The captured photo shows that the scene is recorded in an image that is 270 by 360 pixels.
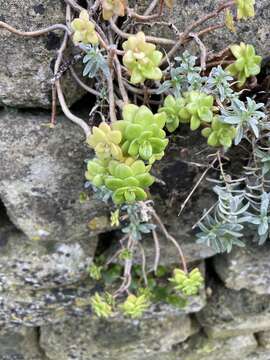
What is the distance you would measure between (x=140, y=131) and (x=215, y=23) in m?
0.37

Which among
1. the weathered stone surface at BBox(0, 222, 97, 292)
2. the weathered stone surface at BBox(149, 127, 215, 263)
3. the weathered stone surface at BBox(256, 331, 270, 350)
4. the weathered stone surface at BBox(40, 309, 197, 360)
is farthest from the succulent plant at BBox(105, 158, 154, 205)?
the weathered stone surface at BBox(256, 331, 270, 350)

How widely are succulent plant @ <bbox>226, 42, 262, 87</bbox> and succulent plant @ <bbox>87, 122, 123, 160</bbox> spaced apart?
308mm

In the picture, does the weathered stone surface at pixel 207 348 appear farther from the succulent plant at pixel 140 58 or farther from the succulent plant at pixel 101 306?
the succulent plant at pixel 140 58

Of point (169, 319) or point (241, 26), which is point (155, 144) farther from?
point (169, 319)

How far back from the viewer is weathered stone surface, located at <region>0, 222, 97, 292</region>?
4.50 ft

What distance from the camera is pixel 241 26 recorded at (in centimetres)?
105

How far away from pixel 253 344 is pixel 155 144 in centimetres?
119

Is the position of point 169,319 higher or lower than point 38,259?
lower

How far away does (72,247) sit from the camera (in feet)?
4.54

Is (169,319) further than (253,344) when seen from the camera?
No

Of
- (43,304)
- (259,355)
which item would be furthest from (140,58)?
(259,355)

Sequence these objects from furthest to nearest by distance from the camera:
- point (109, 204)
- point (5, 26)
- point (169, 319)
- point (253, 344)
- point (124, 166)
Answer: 1. point (253, 344)
2. point (169, 319)
3. point (109, 204)
4. point (5, 26)
5. point (124, 166)

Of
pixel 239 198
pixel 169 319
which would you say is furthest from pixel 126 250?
pixel 169 319

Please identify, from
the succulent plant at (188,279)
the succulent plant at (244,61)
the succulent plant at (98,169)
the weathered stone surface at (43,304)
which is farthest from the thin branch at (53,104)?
the weathered stone surface at (43,304)
